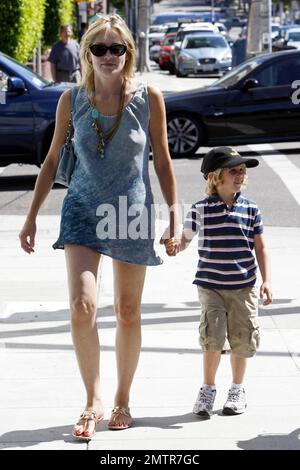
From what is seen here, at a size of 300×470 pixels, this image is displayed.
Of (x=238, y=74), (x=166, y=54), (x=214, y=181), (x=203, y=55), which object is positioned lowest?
(x=166, y=54)

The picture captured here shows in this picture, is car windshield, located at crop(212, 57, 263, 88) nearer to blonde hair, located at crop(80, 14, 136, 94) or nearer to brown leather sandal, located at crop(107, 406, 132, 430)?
blonde hair, located at crop(80, 14, 136, 94)

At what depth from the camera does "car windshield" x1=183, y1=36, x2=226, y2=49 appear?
150 ft

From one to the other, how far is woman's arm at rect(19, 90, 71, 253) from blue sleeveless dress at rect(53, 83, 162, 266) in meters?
0.09

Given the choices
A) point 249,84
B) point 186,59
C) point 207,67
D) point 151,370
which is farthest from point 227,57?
point 151,370

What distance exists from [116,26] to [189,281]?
13.6 feet

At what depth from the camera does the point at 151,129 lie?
5.83m

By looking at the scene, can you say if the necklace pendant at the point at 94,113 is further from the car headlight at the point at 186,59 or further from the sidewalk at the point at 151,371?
the car headlight at the point at 186,59

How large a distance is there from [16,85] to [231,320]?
31.9 ft

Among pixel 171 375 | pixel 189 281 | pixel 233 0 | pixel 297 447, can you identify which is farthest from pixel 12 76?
pixel 233 0

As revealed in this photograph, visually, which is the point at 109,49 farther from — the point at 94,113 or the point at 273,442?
the point at 273,442

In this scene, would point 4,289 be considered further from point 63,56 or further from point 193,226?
point 63,56

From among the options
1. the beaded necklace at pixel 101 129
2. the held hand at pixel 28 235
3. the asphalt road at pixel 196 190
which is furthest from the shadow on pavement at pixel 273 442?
the asphalt road at pixel 196 190

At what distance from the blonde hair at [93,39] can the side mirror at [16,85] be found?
31.5 ft

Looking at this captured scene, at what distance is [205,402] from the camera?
6.01 m
